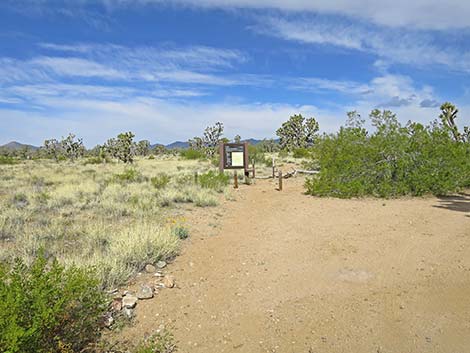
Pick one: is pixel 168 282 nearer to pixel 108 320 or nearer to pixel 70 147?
pixel 108 320

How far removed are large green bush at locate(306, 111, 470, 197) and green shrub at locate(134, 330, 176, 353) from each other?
10.1 m

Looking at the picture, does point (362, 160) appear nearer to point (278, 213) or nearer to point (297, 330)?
point (278, 213)

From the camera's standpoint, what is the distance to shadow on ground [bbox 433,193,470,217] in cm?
1020

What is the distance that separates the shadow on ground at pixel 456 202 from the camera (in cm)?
1020

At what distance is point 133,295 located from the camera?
5012 millimetres

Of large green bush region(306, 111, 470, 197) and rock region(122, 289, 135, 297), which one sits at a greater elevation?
large green bush region(306, 111, 470, 197)

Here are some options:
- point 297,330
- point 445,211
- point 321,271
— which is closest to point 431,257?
point 321,271

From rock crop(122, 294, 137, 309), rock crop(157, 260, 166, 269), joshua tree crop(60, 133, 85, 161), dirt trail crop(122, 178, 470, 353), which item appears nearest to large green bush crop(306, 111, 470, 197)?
dirt trail crop(122, 178, 470, 353)

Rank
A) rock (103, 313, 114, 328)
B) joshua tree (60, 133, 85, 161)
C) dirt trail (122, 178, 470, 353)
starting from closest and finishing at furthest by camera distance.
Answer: dirt trail (122, 178, 470, 353) < rock (103, 313, 114, 328) < joshua tree (60, 133, 85, 161)

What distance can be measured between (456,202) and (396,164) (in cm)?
248

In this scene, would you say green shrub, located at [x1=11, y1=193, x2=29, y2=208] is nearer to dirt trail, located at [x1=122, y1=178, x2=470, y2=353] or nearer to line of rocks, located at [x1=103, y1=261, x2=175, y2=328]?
dirt trail, located at [x1=122, y1=178, x2=470, y2=353]

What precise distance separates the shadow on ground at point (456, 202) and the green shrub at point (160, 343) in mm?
9269

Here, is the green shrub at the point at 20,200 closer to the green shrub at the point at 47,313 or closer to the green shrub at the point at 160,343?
the green shrub at the point at 47,313

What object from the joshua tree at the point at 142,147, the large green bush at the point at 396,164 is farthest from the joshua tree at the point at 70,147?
the large green bush at the point at 396,164
